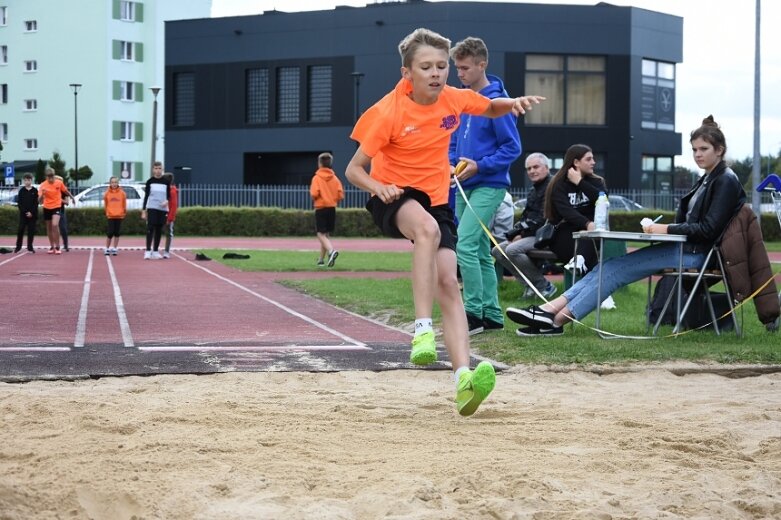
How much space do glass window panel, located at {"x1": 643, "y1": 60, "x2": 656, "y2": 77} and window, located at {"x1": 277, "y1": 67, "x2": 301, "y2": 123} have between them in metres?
14.6

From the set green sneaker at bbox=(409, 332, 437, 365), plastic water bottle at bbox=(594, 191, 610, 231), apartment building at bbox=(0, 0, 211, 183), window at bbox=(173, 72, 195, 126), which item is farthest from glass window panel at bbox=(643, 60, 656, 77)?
green sneaker at bbox=(409, 332, 437, 365)

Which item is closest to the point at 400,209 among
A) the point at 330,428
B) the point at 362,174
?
the point at 362,174

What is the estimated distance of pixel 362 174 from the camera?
570 cm

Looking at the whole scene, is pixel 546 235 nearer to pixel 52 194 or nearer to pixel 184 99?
pixel 52 194

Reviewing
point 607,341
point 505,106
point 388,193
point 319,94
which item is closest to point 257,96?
point 319,94

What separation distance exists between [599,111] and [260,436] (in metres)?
43.2

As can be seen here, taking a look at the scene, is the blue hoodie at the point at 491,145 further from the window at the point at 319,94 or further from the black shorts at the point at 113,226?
the window at the point at 319,94

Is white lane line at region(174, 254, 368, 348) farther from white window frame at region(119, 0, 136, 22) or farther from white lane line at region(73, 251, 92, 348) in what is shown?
white window frame at region(119, 0, 136, 22)

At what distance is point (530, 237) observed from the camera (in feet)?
38.9

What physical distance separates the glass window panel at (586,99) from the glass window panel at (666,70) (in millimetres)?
3396

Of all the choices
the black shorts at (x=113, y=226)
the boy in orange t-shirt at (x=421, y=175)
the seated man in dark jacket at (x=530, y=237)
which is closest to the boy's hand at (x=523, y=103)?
the boy in orange t-shirt at (x=421, y=175)

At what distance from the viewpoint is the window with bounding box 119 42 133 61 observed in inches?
2867

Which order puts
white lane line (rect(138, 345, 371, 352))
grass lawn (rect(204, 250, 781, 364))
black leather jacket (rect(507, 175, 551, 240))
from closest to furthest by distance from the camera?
grass lawn (rect(204, 250, 781, 364)) → white lane line (rect(138, 345, 371, 352)) → black leather jacket (rect(507, 175, 551, 240))

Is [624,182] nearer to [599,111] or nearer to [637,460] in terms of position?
[599,111]
